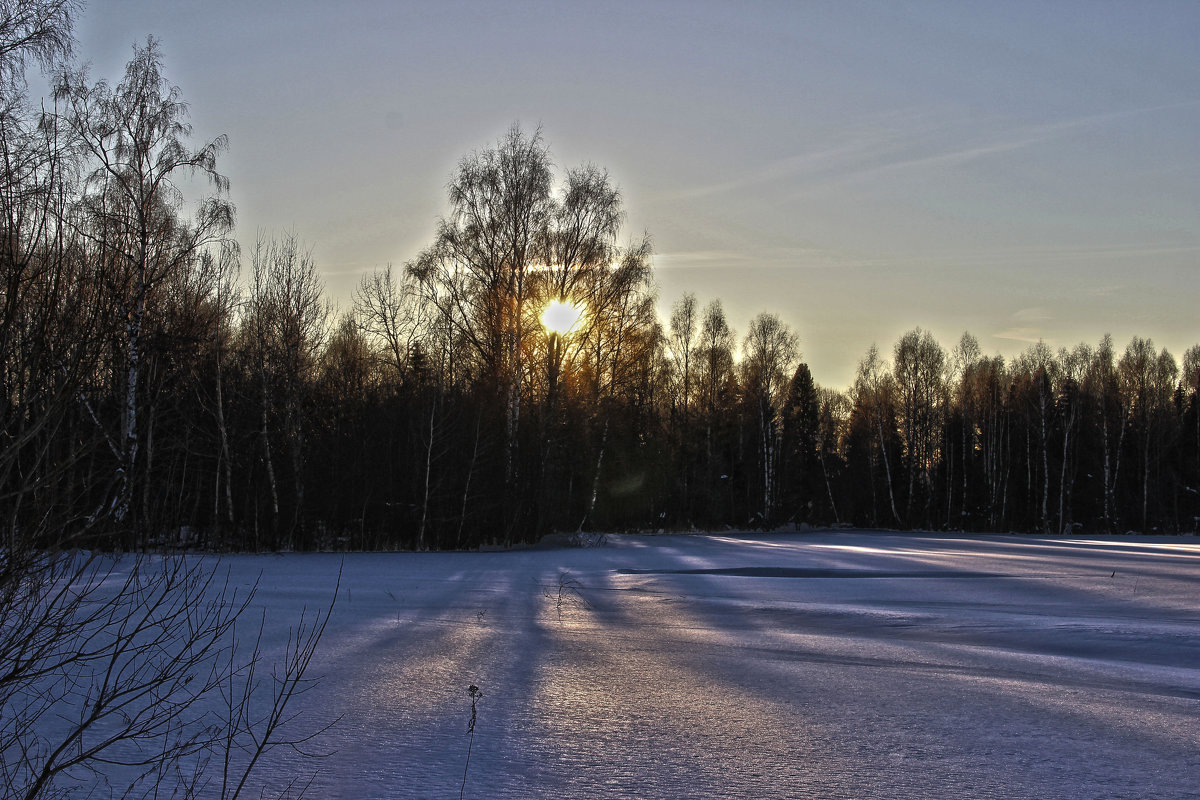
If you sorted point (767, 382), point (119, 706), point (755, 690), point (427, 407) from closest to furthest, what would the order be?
1. point (119, 706)
2. point (755, 690)
3. point (427, 407)
4. point (767, 382)

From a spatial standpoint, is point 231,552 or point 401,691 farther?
point 231,552

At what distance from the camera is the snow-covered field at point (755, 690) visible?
413cm

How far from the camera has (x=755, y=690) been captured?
5.88 m

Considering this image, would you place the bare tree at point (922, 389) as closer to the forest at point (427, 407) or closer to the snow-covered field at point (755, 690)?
the forest at point (427, 407)

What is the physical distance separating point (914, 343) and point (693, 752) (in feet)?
146

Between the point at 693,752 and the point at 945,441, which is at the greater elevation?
the point at 945,441

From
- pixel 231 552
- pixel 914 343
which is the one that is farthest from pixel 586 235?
pixel 914 343

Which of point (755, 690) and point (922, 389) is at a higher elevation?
point (922, 389)

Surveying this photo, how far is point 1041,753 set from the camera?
4449mm

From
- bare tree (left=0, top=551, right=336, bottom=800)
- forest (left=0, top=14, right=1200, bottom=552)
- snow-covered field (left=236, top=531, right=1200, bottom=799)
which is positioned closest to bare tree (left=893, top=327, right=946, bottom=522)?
forest (left=0, top=14, right=1200, bottom=552)

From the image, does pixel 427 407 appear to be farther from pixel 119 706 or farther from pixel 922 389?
pixel 922 389

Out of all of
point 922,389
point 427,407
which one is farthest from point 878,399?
point 427,407

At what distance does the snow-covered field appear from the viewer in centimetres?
413

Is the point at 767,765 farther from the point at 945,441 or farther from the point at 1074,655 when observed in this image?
the point at 945,441
